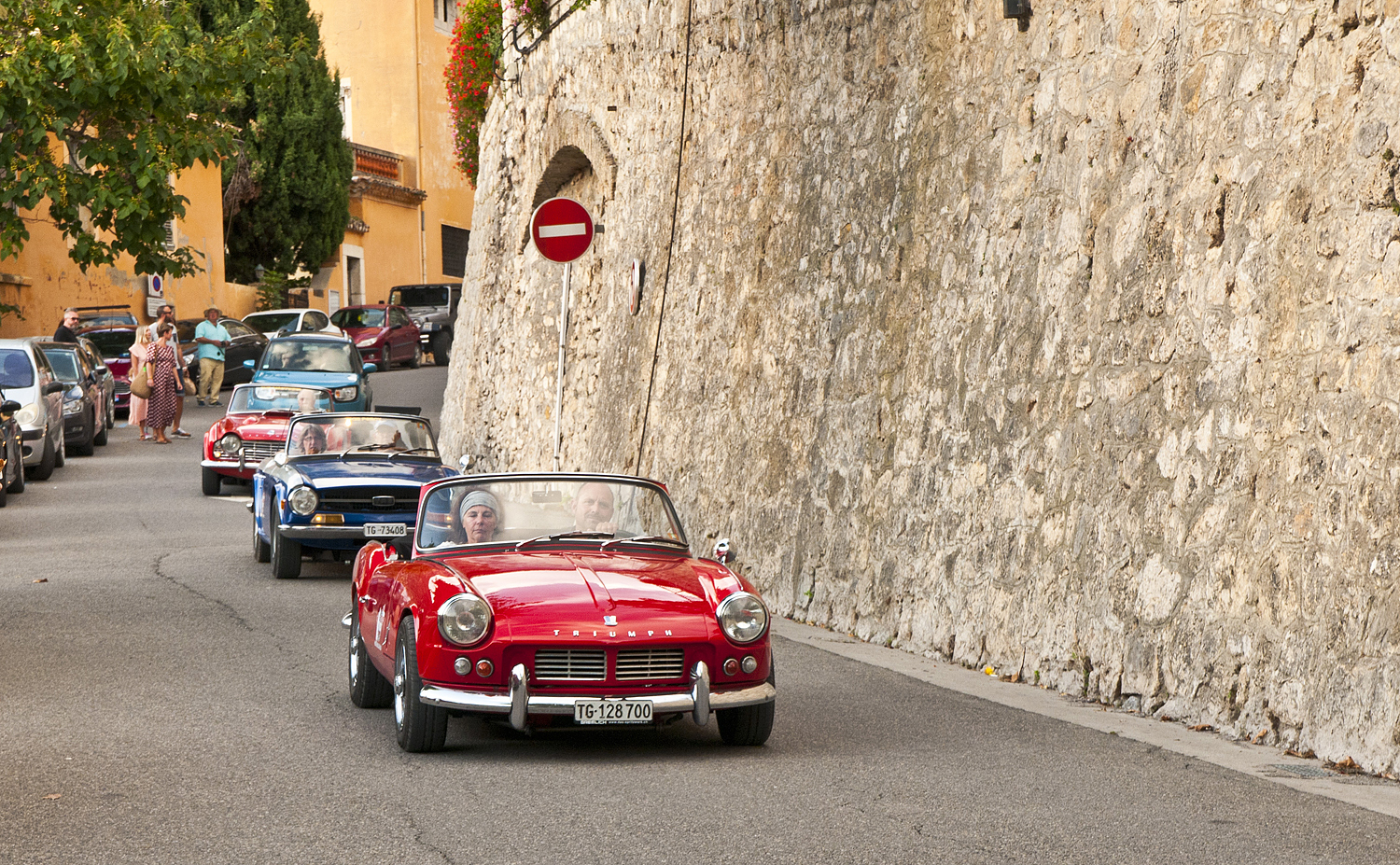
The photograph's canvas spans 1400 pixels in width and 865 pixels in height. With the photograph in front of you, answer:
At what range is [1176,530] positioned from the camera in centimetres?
775

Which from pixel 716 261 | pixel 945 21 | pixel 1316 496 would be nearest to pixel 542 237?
pixel 716 261

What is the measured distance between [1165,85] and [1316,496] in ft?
8.31

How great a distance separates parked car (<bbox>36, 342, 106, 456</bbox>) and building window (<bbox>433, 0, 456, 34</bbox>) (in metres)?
31.3

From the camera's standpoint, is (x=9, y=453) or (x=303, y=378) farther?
(x=303, y=378)

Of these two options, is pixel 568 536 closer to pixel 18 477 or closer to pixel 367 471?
pixel 367 471

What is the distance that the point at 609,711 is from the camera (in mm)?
6637

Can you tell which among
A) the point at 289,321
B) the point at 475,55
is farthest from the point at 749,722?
the point at 289,321

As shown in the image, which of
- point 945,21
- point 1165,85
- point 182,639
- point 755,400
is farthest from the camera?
point 755,400

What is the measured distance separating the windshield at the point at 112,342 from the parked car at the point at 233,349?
1802 mm

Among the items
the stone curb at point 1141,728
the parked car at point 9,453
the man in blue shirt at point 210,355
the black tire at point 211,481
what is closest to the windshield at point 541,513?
the stone curb at point 1141,728

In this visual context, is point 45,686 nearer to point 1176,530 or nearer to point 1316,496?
point 1176,530

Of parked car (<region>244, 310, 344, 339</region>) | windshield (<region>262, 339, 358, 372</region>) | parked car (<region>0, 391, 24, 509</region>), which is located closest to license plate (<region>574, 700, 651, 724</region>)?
parked car (<region>0, 391, 24, 509</region>)

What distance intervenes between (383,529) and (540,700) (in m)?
6.85

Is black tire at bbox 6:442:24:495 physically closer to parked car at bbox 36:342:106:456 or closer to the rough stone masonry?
parked car at bbox 36:342:106:456
